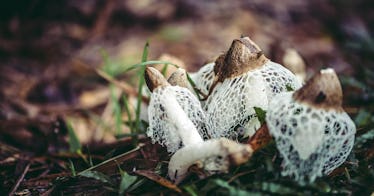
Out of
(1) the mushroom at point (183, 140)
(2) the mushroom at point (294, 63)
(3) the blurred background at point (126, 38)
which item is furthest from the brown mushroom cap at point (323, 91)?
(3) the blurred background at point (126, 38)

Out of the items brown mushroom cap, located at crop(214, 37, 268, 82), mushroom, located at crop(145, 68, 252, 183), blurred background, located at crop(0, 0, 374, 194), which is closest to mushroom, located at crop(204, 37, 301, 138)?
brown mushroom cap, located at crop(214, 37, 268, 82)

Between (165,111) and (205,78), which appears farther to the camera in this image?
(205,78)

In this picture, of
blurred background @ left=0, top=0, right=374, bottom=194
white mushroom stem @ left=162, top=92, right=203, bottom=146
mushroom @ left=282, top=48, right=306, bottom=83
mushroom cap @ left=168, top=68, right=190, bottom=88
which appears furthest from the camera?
blurred background @ left=0, top=0, right=374, bottom=194

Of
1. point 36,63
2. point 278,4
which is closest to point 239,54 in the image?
point 36,63

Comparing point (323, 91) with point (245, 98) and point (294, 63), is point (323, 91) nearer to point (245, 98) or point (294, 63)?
point (245, 98)

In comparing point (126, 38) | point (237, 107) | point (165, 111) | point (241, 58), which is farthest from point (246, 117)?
point (126, 38)

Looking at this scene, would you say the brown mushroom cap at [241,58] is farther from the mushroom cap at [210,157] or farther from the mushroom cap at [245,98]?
the mushroom cap at [210,157]

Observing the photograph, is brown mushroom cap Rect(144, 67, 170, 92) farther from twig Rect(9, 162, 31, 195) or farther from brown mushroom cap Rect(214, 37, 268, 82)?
twig Rect(9, 162, 31, 195)

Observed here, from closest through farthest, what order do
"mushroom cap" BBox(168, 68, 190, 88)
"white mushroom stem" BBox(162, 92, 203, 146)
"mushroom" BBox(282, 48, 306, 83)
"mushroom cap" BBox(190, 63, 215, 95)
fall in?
"white mushroom stem" BBox(162, 92, 203, 146) → "mushroom cap" BBox(168, 68, 190, 88) → "mushroom cap" BBox(190, 63, 215, 95) → "mushroom" BBox(282, 48, 306, 83)
